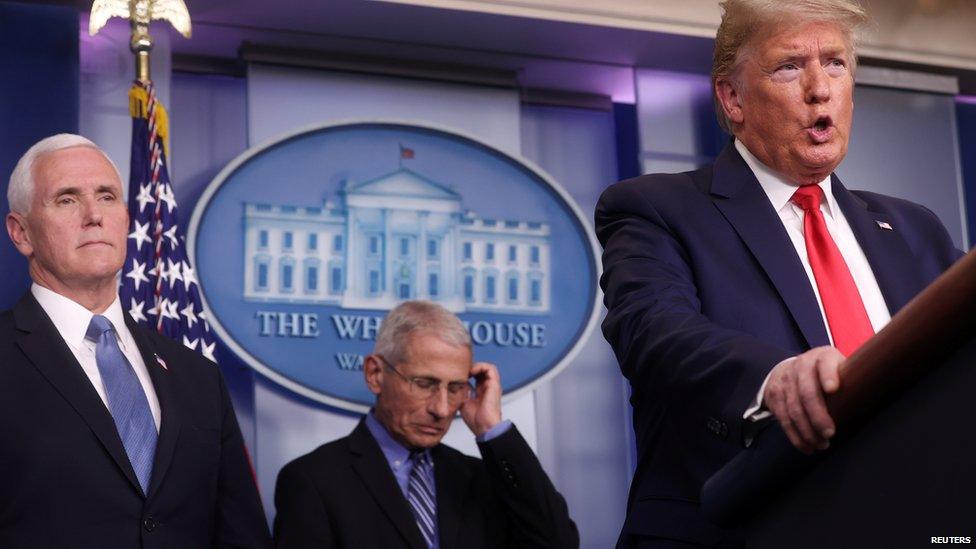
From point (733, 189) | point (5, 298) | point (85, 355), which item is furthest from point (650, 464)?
point (5, 298)

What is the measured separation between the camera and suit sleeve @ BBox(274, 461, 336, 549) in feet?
11.0

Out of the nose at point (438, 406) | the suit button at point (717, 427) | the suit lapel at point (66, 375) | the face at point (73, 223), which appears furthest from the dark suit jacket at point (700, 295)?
the nose at point (438, 406)

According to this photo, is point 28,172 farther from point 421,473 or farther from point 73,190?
point 421,473

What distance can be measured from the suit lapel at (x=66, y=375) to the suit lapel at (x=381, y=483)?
107cm

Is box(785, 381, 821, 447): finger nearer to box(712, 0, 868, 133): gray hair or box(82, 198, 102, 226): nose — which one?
box(712, 0, 868, 133): gray hair

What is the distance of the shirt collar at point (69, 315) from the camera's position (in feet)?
8.80

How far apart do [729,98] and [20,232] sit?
5.67 feet

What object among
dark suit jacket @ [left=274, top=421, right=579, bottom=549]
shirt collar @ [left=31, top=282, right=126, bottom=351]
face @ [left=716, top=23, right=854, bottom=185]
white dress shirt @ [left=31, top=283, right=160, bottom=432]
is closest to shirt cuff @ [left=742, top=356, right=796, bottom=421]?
face @ [left=716, top=23, right=854, bottom=185]

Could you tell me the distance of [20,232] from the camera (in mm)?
2906

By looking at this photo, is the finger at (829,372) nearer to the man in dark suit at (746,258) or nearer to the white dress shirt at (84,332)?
the man in dark suit at (746,258)

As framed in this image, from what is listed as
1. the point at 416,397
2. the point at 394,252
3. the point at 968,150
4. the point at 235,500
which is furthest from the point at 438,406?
the point at 968,150

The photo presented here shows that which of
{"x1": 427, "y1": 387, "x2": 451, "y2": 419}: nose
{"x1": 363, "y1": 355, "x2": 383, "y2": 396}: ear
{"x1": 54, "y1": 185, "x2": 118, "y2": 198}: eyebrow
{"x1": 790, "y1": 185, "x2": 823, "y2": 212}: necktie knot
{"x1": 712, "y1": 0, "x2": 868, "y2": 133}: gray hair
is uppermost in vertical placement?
{"x1": 54, "y1": 185, "x2": 118, "y2": 198}: eyebrow

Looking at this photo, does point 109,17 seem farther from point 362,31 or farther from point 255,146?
point 362,31

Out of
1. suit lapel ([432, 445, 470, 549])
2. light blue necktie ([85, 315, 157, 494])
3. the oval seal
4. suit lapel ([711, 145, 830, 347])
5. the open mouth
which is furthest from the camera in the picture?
the oval seal
